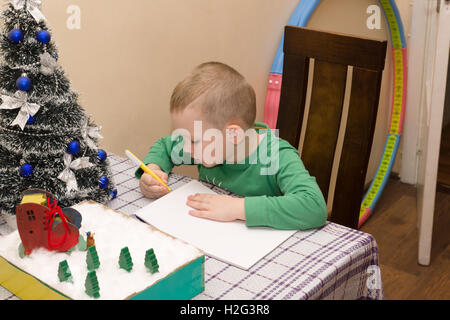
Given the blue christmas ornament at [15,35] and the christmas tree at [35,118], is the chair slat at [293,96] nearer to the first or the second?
the christmas tree at [35,118]

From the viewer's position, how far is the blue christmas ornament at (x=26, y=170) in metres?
1.01

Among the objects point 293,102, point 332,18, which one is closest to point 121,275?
point 293,102

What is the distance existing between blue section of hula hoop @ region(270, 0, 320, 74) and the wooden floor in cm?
86

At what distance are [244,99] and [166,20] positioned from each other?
2.12ft

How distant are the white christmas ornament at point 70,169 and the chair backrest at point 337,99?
58 centimetres

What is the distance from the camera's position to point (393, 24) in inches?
101

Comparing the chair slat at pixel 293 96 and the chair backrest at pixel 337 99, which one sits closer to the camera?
the chair backrest at pixel 337 99

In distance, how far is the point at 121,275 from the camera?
2.59ft

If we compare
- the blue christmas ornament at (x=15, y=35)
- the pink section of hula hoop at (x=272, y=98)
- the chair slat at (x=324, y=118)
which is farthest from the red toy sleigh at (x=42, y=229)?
the pink section of hula hoop at (x=272, y=98)

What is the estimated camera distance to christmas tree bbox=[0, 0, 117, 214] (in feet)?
3.24

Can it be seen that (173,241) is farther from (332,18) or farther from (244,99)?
(332,18)

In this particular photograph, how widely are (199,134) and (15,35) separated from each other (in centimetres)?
39

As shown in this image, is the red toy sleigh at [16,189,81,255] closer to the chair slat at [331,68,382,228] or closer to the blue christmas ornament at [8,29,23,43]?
the blue christmas ornament at [8,29,23,43]

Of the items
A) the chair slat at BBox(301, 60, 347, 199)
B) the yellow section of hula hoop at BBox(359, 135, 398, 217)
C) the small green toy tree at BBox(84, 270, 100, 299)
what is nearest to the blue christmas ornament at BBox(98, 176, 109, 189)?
the small green toy tree at BBox(84, 270, 100, 299)
